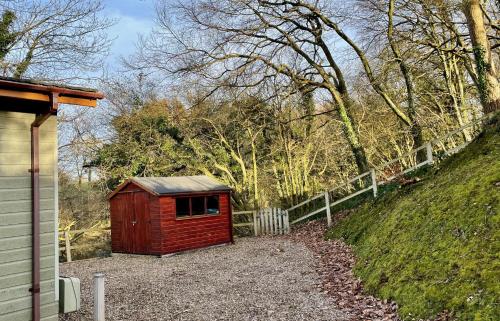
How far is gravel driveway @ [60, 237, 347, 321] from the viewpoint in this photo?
19.9ft

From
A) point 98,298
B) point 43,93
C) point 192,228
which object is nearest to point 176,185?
point 192,228

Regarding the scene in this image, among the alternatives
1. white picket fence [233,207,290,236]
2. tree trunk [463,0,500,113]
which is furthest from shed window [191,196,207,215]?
tree trunk [463,0,500,113]

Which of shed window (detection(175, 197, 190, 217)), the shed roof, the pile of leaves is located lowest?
the pile of leaves

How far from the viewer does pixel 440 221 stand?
20.5ft

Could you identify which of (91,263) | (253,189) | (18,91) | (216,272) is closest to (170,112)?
(253,189)

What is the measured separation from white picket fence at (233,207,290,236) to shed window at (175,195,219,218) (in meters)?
1.98

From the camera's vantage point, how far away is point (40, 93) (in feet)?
16.0

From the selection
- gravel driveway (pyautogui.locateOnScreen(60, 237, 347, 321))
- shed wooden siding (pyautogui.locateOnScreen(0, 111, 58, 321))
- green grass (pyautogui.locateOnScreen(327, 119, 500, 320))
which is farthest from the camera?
gravel driveway (pyautogui.locateOnScreen(60, 237, 347, 321))

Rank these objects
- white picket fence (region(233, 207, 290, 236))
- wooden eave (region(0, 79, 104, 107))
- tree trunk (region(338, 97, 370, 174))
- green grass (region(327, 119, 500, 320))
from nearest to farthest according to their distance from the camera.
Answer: green grass (region(327, 119, 500, 320)), wooden eave (region(0, 79, 104, 107)), tree trunk (region(338, 97, 370, 174)), white picket fence (region(233, 207, 290, 236))

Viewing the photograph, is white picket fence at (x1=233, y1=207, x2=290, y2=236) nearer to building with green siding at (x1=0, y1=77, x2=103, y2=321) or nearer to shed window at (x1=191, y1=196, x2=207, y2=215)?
shed window at (x1=191, y1=196, x2=207, y2=215)

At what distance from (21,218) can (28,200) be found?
23cm

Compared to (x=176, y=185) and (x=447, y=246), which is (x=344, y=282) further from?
(x=176, y=185)

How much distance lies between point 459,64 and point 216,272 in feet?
43.7

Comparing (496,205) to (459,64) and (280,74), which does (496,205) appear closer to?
(280,74)
